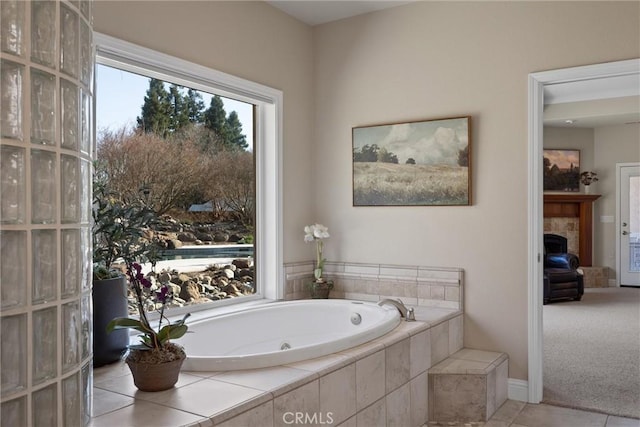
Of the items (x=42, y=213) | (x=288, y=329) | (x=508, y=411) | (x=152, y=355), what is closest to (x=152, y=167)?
(x=288, y=329)

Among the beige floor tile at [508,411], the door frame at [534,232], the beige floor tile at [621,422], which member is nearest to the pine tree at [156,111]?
the door frame at [534,232]

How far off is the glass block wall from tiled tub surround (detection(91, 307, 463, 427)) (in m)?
0.42

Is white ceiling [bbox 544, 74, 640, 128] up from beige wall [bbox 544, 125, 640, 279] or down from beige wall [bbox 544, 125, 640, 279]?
up

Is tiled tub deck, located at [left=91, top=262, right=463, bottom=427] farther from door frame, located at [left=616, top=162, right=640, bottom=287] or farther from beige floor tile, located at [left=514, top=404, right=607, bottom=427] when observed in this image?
door frame, located at [left=616, top=162, right=640, bottom=287]

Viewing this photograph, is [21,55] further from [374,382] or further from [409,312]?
[409,312]

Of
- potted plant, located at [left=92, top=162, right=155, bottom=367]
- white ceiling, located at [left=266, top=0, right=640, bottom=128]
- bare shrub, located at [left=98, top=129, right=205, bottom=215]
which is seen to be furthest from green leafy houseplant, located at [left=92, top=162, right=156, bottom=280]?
white ceiling, located at [left=266, top=0, right=640, bottom=128]

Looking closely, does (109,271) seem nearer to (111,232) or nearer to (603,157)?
(111,232)

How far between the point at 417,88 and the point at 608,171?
6.21 m

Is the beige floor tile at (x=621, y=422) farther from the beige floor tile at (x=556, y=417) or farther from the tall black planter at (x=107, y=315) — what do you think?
the tall black planter at (x=107, y=315)

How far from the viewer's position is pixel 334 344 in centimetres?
245

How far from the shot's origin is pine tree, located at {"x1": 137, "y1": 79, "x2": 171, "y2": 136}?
10.2ft

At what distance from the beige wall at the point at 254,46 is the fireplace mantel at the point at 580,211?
574cm

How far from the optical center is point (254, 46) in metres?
3.67

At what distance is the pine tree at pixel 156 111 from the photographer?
3109 mm
